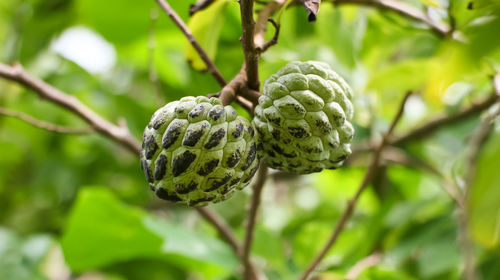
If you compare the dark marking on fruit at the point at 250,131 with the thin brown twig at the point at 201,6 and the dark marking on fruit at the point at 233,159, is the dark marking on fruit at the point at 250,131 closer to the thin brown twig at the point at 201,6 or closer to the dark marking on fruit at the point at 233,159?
the dark marking on fruit at the point at 233,159

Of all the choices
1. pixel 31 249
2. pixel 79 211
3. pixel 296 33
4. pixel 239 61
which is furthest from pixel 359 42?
pixel 31 249

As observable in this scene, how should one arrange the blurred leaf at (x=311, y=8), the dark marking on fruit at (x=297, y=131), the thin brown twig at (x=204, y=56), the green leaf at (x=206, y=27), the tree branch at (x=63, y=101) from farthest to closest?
1. the tree branch at (x=63, y=101)
2. the green leaf at (x=206, y=27)
3. the thin brown twig at (x=204, y=56)
4. the dark marking on fruit at (x=297, y=131)
5. the blurred leaf at (x=311, y=8)

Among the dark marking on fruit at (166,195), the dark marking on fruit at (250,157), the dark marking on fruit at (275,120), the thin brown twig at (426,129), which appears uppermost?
the dark marking on fruit at (275,120)

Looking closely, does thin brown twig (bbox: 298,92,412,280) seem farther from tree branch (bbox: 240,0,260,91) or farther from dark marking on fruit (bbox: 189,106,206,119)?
dark marking on fruit (bbox: 189,106,206,119)

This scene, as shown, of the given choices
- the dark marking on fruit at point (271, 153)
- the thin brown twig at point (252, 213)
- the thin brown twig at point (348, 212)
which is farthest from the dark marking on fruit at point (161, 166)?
the thin brown twig at point (348, 212)

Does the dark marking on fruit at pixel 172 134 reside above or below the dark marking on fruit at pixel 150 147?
above

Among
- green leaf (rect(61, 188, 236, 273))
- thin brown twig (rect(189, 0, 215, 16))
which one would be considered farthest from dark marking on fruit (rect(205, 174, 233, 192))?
green leaf (rect(61, 188, 236, 273))
